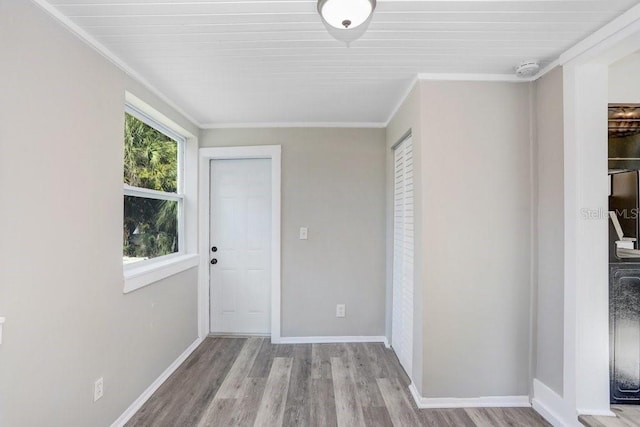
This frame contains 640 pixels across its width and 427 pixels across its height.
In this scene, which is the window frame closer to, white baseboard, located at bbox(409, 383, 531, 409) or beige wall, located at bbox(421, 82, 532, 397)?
beige wall, located at bbox(421, 82, 532, 397)

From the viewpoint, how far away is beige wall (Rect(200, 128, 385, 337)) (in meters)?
3.17

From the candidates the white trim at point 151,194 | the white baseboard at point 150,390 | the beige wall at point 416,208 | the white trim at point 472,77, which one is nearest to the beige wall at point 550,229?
the white trim at point 472,77

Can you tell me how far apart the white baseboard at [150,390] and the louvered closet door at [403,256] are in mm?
1969

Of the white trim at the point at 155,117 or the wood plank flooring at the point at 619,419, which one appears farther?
the white trim at the point at 155,117

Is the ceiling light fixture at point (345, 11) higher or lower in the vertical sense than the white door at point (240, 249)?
higher

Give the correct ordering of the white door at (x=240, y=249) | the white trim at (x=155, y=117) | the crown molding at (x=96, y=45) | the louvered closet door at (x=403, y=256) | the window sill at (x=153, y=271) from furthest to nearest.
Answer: the white door at (x=240, y=249) → the louvered closet door at (x=403, y=256) → the white trim at (x=155, y=117) → the window sill at (x=153, y=271) → the crown molding at (x=96, y=45)

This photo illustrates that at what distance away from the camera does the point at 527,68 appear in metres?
1.93

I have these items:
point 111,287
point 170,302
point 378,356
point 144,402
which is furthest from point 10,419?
point 378,356

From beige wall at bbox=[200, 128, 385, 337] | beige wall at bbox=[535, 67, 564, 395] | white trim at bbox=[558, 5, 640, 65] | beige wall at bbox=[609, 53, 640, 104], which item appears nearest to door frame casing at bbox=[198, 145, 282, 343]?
beige wall at bbox=[200, 128, 385, 337]

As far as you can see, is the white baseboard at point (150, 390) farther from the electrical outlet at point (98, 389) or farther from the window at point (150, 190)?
the window at point (150, 190)

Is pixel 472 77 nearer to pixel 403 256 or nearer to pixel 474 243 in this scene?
pixel 474 243

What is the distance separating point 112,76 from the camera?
1872mm

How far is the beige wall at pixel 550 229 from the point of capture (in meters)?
1.88

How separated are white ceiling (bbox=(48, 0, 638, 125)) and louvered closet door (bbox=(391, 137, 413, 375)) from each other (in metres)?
0.64
